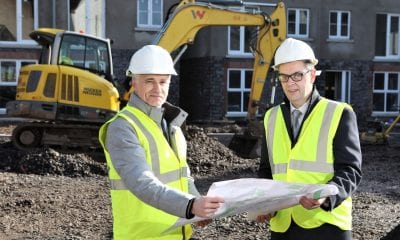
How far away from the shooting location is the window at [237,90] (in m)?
23.2

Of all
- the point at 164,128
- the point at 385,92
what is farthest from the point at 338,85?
the point at 164,128

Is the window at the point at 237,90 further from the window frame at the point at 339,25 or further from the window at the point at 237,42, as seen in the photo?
the window frame at the point at 339,25

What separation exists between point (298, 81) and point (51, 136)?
10175 millimetres

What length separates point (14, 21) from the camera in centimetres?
2058

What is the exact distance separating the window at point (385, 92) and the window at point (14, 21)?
51.2 ft

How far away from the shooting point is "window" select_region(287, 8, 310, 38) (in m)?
24.0

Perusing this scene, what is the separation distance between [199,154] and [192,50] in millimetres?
13351

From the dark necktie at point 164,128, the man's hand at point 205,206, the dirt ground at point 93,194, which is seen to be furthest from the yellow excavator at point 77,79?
the man's hand at point 205,206

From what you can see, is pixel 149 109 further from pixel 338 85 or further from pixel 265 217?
pixel 338 85

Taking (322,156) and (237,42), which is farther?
(237,42)

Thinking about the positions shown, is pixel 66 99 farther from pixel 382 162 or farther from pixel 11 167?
pixel 382 162

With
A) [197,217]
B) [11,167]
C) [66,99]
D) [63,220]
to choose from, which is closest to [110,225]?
[63,220]

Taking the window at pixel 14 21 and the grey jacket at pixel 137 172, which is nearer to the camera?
the grey jacket at pixel 137 172

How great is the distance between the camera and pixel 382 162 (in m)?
12.4
